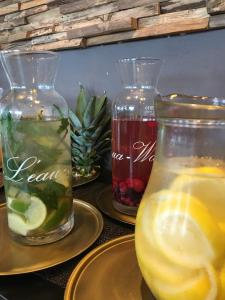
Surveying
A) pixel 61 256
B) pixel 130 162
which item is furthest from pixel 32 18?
pixel 61 256

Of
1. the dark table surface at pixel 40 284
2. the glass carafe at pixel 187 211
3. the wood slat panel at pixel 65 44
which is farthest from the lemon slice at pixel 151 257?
the wood slat panel at pixel 65 44

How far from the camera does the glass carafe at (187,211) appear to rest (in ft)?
0.81

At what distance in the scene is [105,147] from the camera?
819 mm

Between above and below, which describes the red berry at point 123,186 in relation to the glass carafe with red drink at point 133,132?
below

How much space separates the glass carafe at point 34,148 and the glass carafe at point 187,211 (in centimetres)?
19

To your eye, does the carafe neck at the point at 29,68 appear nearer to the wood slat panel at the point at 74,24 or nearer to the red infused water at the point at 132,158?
the red infused water at the point at 132,158

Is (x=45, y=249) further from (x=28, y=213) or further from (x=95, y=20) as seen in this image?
(x=95, y=20)

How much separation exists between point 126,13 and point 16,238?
1.86 ft

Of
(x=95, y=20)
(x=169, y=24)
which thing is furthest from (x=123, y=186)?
(x=95, y=20)

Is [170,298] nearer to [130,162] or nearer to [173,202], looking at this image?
[173,202]

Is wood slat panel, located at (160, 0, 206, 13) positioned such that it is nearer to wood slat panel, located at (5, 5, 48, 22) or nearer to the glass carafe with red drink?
the glass carafe with red drink

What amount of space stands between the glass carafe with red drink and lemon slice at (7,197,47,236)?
0.18 m

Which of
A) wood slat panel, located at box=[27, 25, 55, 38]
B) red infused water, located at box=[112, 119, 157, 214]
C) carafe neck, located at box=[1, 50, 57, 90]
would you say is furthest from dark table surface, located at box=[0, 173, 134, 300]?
wood slat panel, located at box=[27, 25, 55, 38]

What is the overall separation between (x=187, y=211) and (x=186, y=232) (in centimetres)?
2
